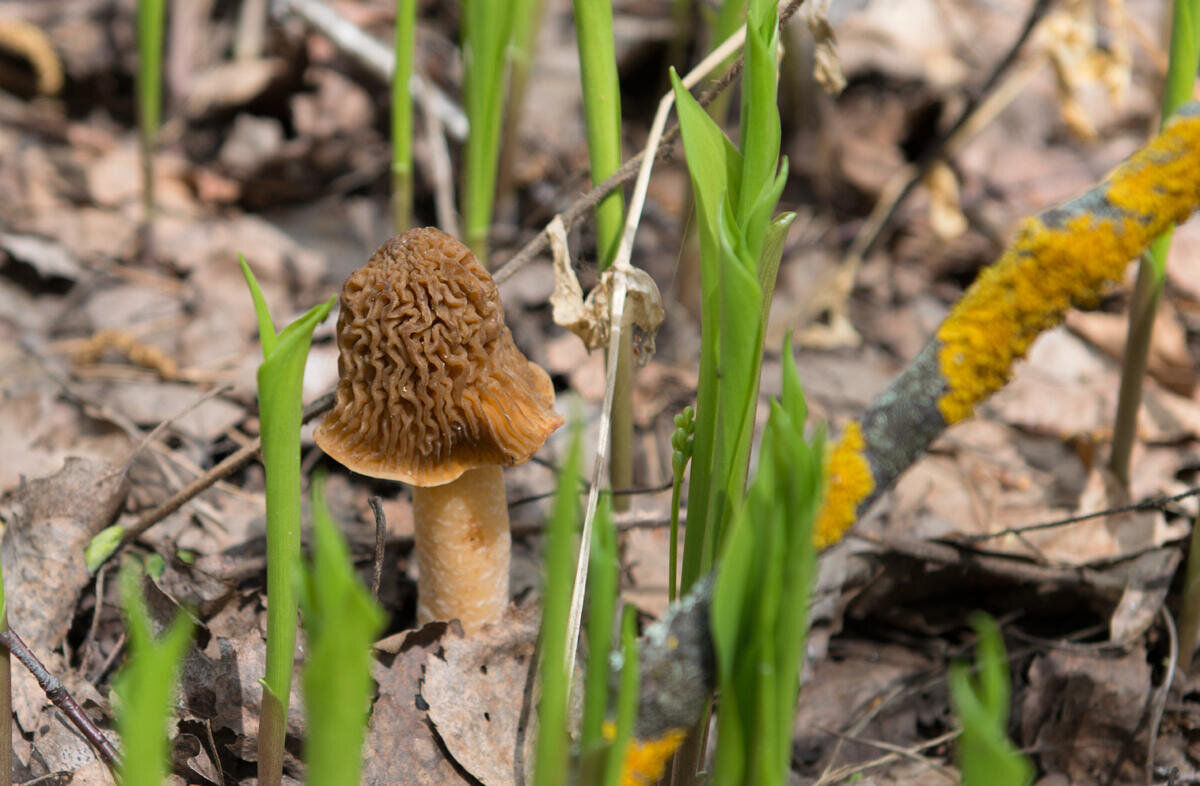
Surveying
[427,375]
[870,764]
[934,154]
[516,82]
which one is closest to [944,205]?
[934,154]

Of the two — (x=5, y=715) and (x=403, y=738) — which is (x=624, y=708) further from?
(x=5, y=715)

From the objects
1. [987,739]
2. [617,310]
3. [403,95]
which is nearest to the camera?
[987,739]

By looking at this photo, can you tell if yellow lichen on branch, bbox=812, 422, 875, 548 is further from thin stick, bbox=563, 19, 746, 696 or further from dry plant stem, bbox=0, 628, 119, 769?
dry plant stem, bbox=0, 628, 119, 769

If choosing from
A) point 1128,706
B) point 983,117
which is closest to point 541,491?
point 1128,706

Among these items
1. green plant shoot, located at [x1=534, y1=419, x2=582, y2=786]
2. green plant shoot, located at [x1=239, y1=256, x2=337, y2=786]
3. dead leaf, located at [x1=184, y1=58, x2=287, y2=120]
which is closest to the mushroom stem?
green plant shoot, located at [x1=239, y1=256, x2=337, y2=786]

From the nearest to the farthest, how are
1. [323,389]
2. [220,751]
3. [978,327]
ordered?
[978,327], [220,751], [323,389]

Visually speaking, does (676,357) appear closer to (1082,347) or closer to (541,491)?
(541,491)
